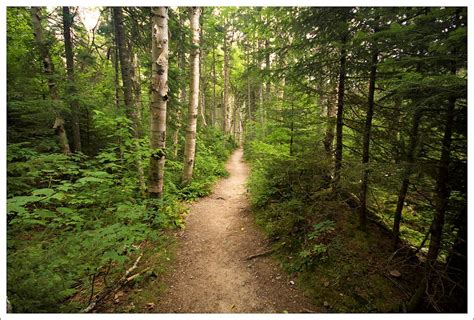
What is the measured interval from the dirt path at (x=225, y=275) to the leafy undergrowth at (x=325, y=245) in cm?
37

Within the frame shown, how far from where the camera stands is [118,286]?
4.04 meters

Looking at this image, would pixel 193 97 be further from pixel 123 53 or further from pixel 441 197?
pixel 441 197

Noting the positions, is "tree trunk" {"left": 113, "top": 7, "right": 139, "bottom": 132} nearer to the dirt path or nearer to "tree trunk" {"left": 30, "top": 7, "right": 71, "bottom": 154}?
"tree trunk" {"left": 30, "top": 7, "right": 71, "bottom": 154}

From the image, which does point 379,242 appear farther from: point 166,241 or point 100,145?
point 100,145

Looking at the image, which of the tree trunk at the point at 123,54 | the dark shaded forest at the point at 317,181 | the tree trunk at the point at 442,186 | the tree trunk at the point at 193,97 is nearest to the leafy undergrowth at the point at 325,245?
the dark shaded forest at the point at 317,181

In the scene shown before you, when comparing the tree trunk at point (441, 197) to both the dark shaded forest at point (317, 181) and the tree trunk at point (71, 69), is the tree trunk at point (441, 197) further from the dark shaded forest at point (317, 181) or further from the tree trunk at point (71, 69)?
the tree trunk at point (71, 69)

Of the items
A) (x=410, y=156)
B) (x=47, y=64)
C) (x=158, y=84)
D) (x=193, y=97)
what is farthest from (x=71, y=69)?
(x=410, y=156)

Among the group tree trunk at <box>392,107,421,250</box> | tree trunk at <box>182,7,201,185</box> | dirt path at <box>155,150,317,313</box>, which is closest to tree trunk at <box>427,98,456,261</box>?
tree trunk at <box>392,107,421,250</box>

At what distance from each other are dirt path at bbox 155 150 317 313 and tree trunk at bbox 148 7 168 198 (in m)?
2.14

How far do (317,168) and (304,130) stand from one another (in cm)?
174

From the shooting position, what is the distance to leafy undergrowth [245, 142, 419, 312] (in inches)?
144

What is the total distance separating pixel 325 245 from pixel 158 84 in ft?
16.5

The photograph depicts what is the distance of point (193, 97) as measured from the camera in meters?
8.93
